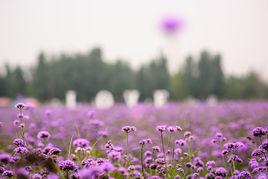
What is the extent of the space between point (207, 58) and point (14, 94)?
25.2m

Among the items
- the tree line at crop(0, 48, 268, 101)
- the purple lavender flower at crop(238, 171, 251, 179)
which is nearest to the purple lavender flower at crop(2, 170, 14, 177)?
the purple lavender flower at crop(238, 171, 251, 179)

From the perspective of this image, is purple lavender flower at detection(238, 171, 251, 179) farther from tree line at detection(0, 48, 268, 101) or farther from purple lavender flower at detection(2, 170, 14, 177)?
tree line at detection(0, 48, 268, 101)

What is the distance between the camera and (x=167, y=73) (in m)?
45.8

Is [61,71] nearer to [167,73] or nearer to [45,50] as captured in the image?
[45,50]

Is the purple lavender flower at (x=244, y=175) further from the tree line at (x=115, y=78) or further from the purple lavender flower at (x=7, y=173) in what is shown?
the tree line at (x=115, y=78)

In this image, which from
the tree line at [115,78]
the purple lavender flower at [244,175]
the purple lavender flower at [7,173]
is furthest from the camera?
the tree line at [115,78]

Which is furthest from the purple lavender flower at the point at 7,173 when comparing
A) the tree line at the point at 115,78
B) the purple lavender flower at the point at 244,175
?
the tree line at the point at 115,78

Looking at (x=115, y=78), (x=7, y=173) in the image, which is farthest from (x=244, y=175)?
(x=115, y=78)

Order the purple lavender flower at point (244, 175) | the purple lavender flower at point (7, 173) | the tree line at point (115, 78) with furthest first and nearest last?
the tree line at point (115, 78) < the purple lavender flower at point (244, 175) < the purple lavender flower at point (7, 173)

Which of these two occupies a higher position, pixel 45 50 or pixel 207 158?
pixel 45 50

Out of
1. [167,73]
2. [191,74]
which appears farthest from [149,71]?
[191,74]

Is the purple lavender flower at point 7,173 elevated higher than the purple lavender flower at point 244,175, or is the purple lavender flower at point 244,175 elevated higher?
the purple lavender flower at point 7,173

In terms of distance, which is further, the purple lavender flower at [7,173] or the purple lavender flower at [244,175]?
the purple lavender flower at [244,175]

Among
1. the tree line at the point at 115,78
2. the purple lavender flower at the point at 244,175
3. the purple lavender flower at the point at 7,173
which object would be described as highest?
the tree line at the point at 115,78
